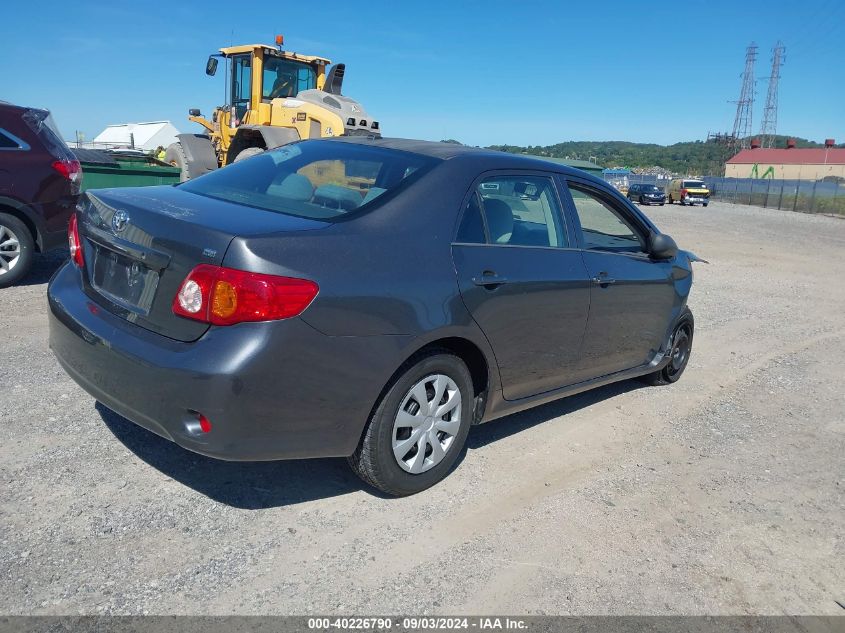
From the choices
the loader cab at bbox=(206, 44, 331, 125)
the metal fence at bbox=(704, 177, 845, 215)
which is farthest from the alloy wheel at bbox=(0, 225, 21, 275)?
the metal fence at bbox=(704, 177, 845, 215)

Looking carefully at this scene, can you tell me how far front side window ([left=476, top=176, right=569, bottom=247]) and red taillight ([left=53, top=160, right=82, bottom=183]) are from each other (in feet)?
17.7

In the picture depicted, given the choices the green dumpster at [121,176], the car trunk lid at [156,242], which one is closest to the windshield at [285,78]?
the green dumpster at [121,176]

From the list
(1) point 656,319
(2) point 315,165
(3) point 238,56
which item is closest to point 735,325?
(1) point 656,319

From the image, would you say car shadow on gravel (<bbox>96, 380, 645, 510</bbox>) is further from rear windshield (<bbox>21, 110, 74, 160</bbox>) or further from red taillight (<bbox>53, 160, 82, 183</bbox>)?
rear windshield (<bbox>21, 110, 74, 160</bbox>)

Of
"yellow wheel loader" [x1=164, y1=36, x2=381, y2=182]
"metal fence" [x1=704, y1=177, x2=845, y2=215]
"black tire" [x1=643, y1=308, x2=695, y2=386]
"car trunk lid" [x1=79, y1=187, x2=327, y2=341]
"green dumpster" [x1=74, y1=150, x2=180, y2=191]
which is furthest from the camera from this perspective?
"metal fence" [x1=704, y1=177, x2=845, y2=215]

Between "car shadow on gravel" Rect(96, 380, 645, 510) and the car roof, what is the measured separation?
1.70 meters

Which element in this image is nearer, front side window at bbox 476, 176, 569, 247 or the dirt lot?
the dirt lot

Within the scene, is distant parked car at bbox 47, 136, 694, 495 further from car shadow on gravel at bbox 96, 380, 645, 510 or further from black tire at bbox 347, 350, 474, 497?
car shadow on gravel at bbox 96, 380, 645, 510

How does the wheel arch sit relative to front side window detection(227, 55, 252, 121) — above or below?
below

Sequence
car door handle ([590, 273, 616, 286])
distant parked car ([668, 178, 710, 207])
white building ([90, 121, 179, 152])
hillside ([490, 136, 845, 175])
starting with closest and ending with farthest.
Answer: car door handle ([590, 273, 616, 286]) → white building ([90, 121, 179, 152]) → distant parked car ([668, 178, 710, 207]) → hillside ([490, 136, 845, 175])

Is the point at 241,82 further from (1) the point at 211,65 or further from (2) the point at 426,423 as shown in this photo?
(2) the point at 426,423

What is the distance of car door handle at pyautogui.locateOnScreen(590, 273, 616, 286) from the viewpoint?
4.63 meters

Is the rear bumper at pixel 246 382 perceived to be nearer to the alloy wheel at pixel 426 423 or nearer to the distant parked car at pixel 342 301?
the distant parked car at pixel 342 301

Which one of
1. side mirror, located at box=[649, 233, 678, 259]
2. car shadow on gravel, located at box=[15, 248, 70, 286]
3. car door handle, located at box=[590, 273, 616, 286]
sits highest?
side mirror, located at box=[649, 233, 678, 259]
